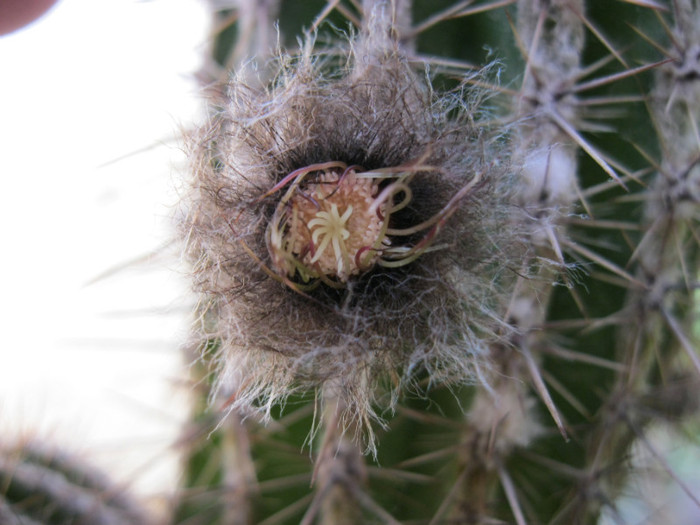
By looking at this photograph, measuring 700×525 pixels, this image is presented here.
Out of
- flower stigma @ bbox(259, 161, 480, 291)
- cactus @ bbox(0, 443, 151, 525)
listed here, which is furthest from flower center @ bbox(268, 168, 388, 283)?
cactus @ bbox(0, 443, 151, 525)

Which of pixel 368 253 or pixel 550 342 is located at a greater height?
pixel 368 253

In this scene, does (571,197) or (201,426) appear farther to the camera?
(201,426)

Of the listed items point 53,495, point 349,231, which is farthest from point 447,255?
point 53,495

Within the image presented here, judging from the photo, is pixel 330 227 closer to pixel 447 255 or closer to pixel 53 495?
pixel 447 255

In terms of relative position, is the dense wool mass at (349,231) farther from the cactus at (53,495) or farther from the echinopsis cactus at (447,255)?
the cactus at (53,495)

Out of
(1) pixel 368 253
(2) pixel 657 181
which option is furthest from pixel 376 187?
(2) pixel 657 181

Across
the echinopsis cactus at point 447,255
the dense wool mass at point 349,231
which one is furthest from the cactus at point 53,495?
the dense wool mass at point 349,231

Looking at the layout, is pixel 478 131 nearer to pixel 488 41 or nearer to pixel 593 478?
pixel 488 41
